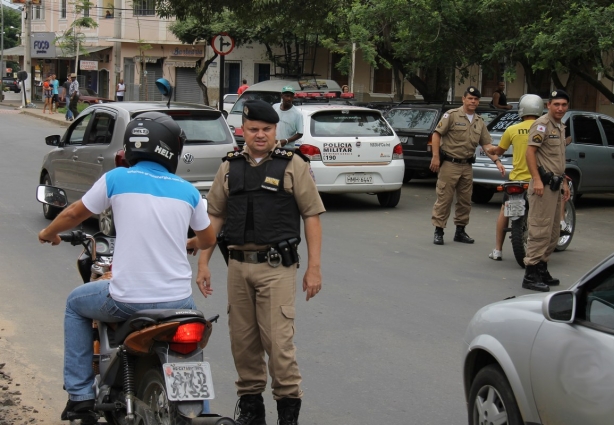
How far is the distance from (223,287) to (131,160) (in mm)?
4437

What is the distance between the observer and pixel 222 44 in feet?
63.1

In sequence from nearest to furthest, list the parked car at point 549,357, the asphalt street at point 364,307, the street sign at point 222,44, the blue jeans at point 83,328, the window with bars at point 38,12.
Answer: the parked car at point 549,357 → the blue jeans at point 83,328 → the asphalt street at point 364,307 → the street sign at point 222,44 → the window with bars at point 38,12

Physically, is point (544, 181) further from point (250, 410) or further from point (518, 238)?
point (250, 410)

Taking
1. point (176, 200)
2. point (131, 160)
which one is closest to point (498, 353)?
point (176, 200)

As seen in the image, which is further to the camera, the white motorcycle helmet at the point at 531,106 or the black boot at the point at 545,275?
the white motorcycle helmet at the point at 531,106

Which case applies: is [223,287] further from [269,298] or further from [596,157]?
[596,157]

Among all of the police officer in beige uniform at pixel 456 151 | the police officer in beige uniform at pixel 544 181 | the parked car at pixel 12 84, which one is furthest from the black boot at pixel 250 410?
the parked car at pixel 12 84

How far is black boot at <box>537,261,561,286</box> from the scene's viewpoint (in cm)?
879

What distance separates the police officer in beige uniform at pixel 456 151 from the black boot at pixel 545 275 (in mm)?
2203

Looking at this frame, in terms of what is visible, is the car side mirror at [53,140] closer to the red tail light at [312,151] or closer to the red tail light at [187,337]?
the red tail light at [312,151]

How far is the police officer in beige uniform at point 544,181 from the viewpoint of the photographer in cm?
856

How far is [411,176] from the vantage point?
1766 cm

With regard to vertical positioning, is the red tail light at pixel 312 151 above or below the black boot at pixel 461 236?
above

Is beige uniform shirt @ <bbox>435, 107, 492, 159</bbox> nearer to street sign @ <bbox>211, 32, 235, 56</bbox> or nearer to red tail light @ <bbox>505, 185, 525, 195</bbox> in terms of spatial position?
red tail light @ <bbox>505, 185, 525, 195</bbox>
